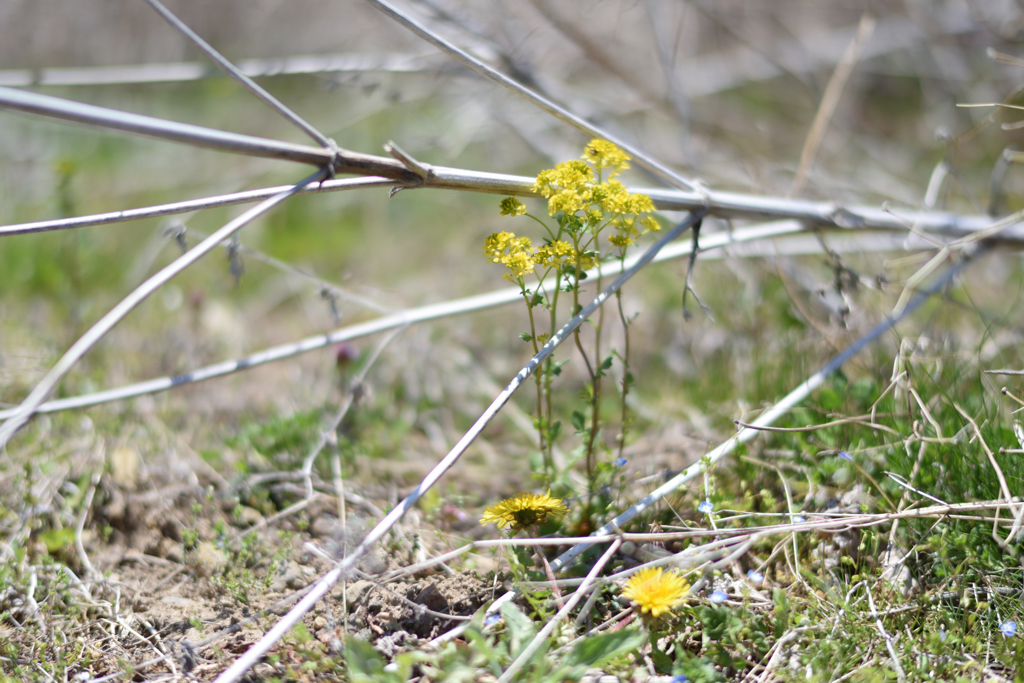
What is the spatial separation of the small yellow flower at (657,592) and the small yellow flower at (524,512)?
0.26m

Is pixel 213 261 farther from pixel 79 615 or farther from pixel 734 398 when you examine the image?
pixel 734 398

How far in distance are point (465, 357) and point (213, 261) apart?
5.78 ft

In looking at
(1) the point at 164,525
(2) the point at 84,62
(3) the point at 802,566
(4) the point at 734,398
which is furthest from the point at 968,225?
(2) the point at 84,62

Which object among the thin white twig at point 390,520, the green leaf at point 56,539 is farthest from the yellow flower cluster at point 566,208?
the green leaf at point 56,539

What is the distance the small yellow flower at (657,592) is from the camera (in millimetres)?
1375

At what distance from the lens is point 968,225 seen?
8.06ft

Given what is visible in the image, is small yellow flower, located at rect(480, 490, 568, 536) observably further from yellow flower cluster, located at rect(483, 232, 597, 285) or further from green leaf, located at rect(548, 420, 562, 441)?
yellow flower cluster, located at rect(483, 232, 597, 285)

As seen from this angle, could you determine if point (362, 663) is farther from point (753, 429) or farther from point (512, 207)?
point (753, 429)

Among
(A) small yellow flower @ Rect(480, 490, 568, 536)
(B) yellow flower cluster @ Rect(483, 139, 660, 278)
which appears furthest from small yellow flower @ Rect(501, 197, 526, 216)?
(A) small yellow flower @ Rect(480, 490, 568, 536)

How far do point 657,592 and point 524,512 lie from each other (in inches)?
14.3

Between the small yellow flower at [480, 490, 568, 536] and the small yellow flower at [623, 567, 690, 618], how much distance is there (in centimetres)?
26

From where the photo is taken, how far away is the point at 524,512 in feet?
5.29

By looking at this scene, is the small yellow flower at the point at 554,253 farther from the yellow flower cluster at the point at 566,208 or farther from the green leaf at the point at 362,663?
the green leaf at the point at 362,663

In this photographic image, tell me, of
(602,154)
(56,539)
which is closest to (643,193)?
(602,154)
